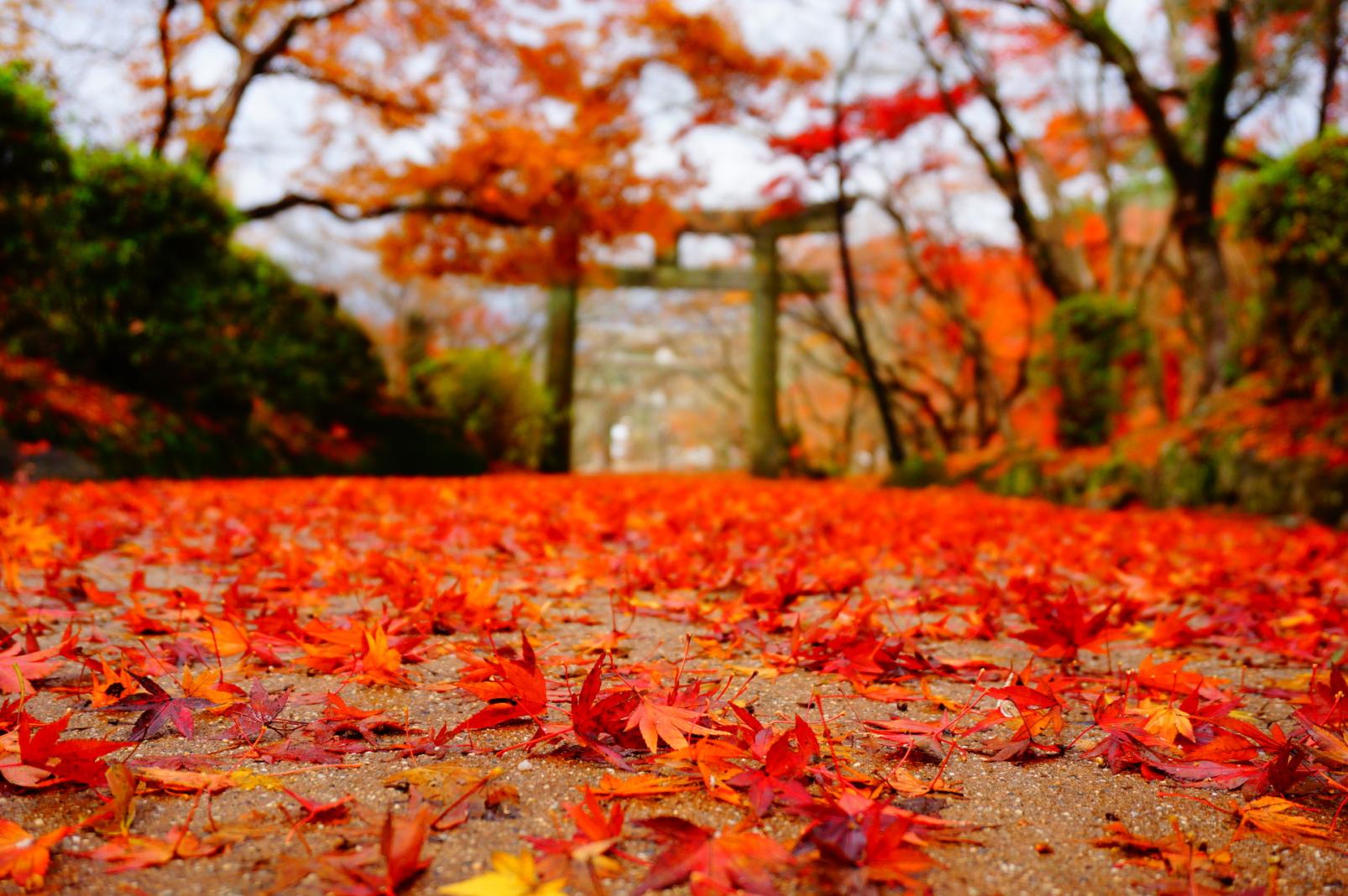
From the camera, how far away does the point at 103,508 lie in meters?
3.47

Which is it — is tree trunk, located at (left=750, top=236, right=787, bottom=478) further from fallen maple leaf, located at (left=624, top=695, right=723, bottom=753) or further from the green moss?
fallen maple leaf, located at (left=624, top=695, right=723, bottom=753)

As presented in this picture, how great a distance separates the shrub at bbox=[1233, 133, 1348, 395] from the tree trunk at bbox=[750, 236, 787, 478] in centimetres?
910

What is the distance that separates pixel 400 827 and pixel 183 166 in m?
7.52

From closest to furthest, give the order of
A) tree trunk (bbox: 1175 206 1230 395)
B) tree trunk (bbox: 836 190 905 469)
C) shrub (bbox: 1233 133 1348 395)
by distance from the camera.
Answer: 1. shrub (bbox: 1233 133 1348 395)
2. tree trunk (bbox: 1175 206 1230 395)
3. tree trunk (bbox: 836 190 905 469)

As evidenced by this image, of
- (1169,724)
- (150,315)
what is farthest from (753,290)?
(1169,724)

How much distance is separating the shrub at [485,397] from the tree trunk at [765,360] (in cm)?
426

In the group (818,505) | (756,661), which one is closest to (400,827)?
(756,661)

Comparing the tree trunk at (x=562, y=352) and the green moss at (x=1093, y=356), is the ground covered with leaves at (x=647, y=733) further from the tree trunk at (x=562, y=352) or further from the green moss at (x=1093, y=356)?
the tree trunk at (x=562, y=352)

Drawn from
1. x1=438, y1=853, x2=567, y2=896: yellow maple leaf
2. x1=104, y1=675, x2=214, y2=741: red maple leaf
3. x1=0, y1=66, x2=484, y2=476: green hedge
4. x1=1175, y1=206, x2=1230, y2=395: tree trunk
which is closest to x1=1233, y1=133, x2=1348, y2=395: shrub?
x1=1175, y1=206, x2=1230, y2=395: tree trunk

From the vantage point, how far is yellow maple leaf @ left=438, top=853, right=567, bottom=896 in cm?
68

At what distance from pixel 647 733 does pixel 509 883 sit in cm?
33

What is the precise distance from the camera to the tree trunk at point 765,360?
1420cm

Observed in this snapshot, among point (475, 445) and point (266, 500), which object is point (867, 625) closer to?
point (266, 500)

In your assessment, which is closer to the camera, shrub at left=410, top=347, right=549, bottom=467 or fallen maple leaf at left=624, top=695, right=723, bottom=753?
fallen maple leaf at left=624, top=695, right=723, bottom=753
